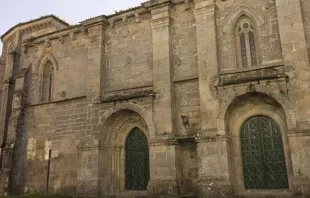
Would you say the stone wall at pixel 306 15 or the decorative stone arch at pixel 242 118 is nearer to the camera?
the stone wall at pixel 306 15

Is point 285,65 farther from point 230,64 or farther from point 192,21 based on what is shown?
point 192,21

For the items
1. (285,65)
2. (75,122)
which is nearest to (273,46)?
(285,65)

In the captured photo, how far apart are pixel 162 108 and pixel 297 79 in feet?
14.9

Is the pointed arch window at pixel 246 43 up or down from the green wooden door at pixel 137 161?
up

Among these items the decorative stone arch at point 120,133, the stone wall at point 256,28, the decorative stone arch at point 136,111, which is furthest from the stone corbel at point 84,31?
the stone wall at point 256,28

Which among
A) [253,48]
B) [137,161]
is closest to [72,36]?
[137,161]

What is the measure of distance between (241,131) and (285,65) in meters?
2.55

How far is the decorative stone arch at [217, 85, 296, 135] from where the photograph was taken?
29.9 ft

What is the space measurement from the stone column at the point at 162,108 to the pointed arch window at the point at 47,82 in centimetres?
576

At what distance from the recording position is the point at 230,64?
1063 cm

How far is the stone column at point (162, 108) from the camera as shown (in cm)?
1058

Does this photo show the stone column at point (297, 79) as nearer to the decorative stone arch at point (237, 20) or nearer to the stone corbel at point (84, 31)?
the decorative stone arch at point (237, 20)

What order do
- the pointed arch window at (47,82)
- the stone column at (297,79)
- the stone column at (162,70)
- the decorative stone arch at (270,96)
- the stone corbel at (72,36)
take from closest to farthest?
the stone column at (297,79)
the decorative stone arch at (270,96)
the stone column at (162,70)
the stone corbel at (72,36)
the pointed arch window at (47,82)

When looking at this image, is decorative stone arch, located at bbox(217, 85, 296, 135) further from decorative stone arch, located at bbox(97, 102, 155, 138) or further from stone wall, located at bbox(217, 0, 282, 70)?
decorative stone arch, located at bbox(97, 102, 155, 138)
